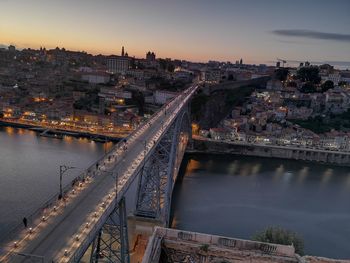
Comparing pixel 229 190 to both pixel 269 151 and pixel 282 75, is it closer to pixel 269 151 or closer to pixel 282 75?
pixel 269 151

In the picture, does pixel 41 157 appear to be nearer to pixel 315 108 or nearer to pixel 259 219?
pixel 259 219

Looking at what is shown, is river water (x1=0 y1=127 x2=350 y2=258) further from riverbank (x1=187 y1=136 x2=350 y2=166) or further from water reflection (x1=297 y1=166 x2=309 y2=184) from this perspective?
riverbank (x1=187 y1=136 x2=350 y2=166)

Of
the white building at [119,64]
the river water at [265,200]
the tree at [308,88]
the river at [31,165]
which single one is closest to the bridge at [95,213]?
the river water at [265,200]

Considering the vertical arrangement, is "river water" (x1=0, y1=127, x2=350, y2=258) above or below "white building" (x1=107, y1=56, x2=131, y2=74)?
below

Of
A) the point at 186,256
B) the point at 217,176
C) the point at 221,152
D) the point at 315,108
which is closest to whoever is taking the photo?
the point at 186,256

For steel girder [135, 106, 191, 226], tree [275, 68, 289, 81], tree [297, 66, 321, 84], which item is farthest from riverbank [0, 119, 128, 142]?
tree [275, 68, 289, 81]

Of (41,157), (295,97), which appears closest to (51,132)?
(41,157)

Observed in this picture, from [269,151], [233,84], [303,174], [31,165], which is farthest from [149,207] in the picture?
[233,84]
